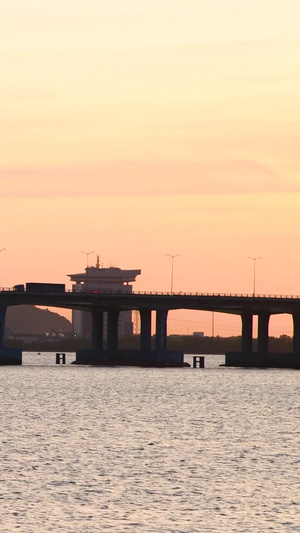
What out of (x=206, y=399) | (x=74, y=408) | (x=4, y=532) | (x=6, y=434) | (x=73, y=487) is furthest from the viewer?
(x=206, y=399)

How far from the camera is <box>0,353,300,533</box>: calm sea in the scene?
65375 millimetres

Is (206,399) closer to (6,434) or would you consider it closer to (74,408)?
(74,408)

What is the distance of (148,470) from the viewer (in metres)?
83.4

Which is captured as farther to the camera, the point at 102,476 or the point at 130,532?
the point at 102,476

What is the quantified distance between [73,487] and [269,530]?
53.4ft

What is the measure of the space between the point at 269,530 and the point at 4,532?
482 inches

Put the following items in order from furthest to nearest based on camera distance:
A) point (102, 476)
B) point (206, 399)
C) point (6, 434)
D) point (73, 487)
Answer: point (206, 399) < point (6, 434) < point (102, 476) < point (73, 487)

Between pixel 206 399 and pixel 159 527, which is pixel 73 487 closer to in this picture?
pixel 159 527

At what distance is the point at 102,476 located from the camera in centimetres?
8044

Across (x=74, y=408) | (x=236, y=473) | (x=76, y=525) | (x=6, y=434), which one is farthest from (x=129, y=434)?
(x=76, y=525)

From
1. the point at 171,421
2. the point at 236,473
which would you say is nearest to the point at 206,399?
the point at 171,421

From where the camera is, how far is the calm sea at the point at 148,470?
65.4 m

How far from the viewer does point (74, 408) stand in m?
147

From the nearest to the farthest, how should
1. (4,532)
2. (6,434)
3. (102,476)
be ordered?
(4,532) < (102,476) < (6,434)
